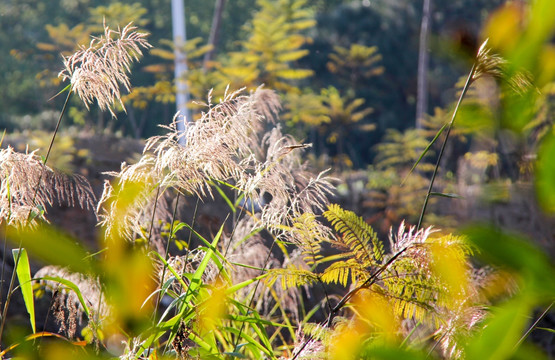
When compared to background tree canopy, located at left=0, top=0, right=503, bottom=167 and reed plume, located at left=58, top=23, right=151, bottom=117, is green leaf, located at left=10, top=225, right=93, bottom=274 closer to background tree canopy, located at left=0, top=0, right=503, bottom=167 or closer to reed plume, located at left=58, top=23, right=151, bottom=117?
reed plume, located at left=58, top=23, right=151, bottom=117

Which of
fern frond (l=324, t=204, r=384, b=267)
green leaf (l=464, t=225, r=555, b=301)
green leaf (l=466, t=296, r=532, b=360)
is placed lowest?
fern frond (l=324, t=204, r=384, b=267)

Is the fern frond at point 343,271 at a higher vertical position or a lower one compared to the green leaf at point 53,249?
lower

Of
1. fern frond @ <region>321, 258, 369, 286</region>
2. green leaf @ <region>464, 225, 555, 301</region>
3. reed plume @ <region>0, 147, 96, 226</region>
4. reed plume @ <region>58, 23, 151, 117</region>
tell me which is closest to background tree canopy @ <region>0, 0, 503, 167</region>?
reed plume @ <region>58, 23, 151, 117</region>

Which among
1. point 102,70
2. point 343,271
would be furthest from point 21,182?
point 343,271

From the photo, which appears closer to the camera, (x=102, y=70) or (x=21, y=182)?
(x=21, y=182)

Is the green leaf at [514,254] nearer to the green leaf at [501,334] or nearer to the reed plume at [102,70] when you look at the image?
the green leaf at [501,334]

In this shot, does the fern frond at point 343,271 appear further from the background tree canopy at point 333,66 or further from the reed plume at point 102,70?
the background tree canopy at point 333,66

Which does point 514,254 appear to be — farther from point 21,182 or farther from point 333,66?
point 333,66

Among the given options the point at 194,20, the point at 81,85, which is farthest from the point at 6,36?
the point at 81,85

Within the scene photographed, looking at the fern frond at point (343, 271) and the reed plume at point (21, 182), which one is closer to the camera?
the fern frond at point (343, 271)

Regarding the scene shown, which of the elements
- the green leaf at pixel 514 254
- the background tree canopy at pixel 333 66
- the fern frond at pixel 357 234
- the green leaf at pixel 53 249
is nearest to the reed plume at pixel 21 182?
the fern frond at pixel 357 234

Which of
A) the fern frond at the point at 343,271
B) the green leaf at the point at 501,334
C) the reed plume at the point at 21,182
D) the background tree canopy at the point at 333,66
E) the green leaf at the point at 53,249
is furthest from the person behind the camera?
the background tree canopy at the point at 333,66

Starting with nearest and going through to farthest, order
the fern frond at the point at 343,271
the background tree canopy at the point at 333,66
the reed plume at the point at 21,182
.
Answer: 1. the fern frond at the point at 343,271
2. the reed plume at the point at 21,182
3. the background tree canopy at the point at 333,66

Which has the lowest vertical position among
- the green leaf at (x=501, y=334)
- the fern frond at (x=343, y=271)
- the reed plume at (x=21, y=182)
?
the fern frond at (x=343, y=271)
